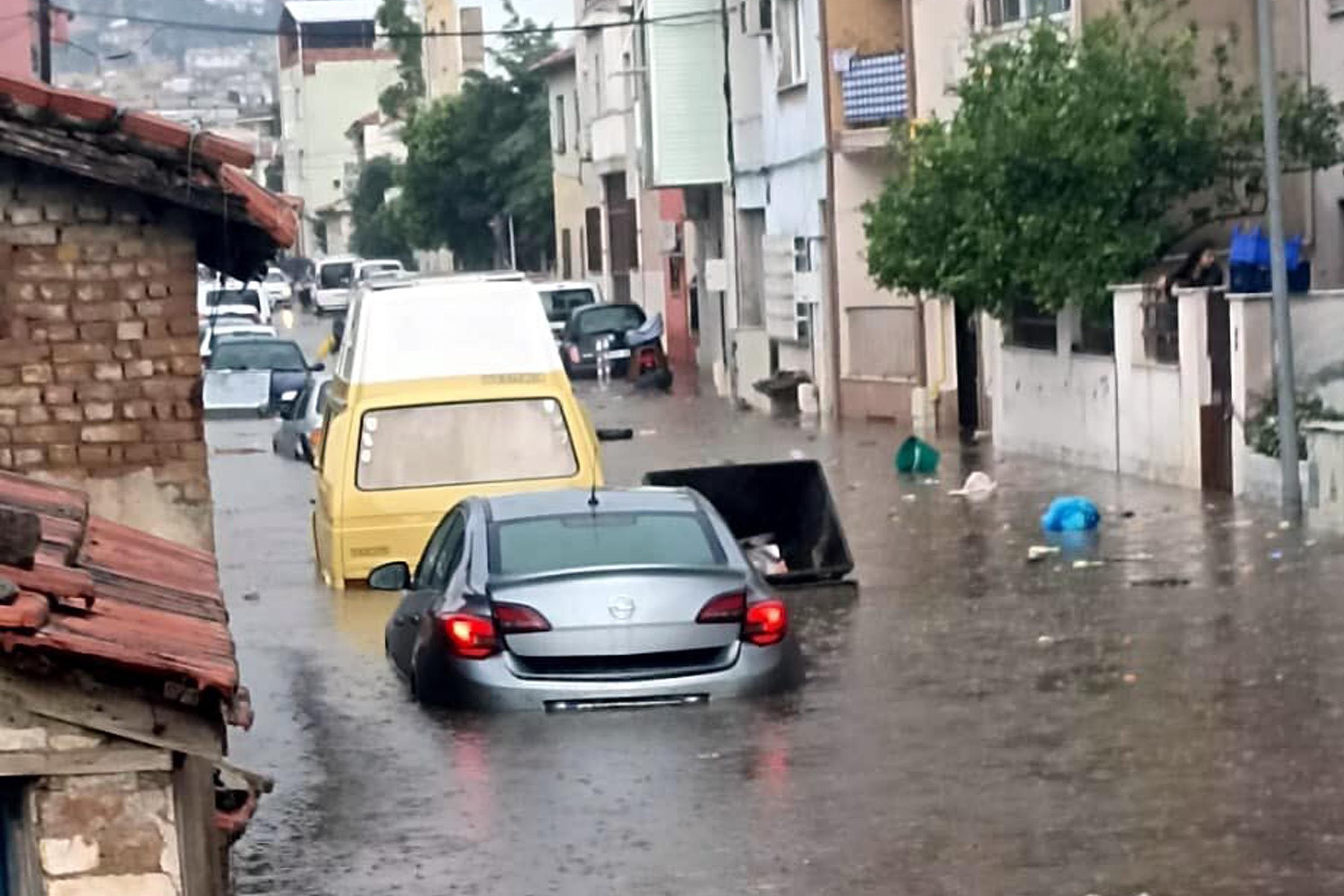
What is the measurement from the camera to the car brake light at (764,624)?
14.1 metres

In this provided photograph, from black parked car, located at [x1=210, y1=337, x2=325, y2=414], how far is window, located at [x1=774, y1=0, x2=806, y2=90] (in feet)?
30.7

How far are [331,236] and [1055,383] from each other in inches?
4063

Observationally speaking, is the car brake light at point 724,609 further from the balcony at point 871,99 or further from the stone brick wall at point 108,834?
the balcony at point 871,99

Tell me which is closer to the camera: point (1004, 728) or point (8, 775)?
point (8, 775)

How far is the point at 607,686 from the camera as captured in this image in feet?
45.6

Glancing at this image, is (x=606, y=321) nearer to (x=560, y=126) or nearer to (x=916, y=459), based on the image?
(x=560, y=126)

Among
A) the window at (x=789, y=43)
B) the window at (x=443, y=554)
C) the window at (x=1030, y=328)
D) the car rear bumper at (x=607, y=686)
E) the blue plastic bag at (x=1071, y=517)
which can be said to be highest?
the window at (x=789, y=43)

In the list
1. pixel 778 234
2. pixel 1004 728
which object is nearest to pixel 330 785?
pixel 1004 728

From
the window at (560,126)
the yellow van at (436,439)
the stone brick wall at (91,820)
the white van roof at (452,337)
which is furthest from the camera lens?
the window at (560,126)

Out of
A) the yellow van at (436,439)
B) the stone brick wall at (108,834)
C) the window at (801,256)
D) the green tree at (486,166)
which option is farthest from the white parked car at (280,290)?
the stone brick wall at (108,834)

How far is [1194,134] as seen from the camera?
89.9 ft

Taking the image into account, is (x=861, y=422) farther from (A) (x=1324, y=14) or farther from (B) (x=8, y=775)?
(B) (x=8, y=775)

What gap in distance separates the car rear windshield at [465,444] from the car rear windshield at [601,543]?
5.84 meters

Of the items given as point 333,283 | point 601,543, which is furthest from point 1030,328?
point 333,283
